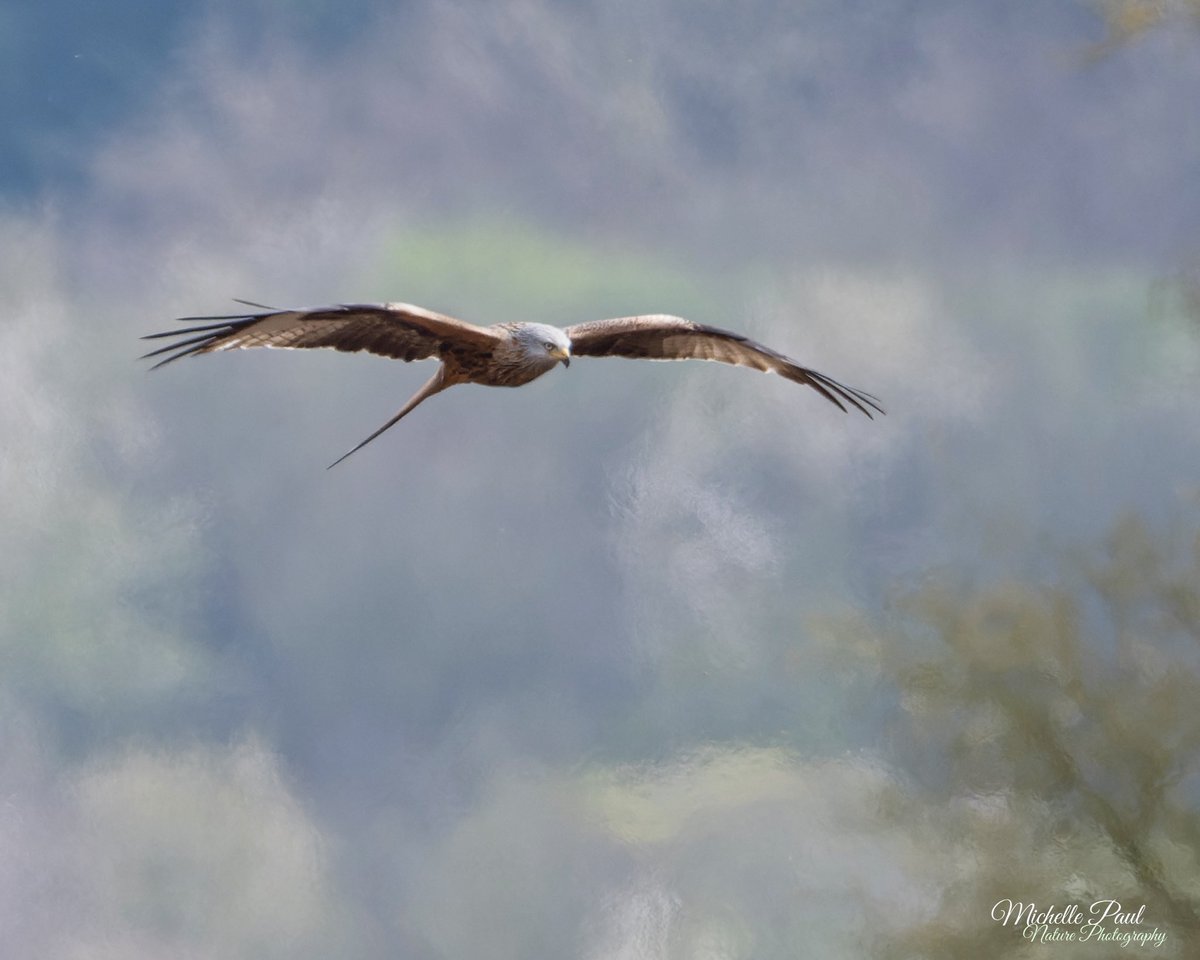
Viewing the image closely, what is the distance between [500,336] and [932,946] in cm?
445

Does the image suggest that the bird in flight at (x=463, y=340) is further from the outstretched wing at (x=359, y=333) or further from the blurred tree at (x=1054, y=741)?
the blurred tree at (x=1054, y=741)

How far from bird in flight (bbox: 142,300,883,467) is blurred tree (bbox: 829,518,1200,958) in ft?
8.85

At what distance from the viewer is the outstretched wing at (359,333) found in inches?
218

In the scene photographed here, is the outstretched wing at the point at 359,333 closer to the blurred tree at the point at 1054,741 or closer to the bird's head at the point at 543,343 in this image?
the bird's head at the point at 543,343

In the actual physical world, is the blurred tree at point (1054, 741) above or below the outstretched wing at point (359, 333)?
below

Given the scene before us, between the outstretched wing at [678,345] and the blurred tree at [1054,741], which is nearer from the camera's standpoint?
the outstretched wing at [678,345]

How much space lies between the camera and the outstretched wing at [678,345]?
653 centimetres

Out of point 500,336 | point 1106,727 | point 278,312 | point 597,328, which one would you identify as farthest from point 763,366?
point 1106,727

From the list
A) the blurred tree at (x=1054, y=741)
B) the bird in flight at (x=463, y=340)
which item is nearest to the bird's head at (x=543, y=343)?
the bird in flight at (x=463, y=340)

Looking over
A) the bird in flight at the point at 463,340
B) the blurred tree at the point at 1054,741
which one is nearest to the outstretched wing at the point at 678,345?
the bird in flight at the point at 463,340

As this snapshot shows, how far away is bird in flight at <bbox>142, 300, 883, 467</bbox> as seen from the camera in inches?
221

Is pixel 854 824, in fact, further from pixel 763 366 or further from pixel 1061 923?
pixel 763 366

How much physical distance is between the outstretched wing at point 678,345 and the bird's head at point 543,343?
40 centimetres

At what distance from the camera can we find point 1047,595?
9.04m
